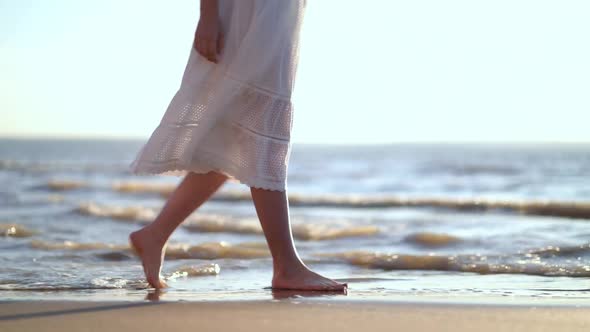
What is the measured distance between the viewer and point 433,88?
150 ft

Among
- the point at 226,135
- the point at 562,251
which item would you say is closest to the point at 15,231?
the point at 226,135

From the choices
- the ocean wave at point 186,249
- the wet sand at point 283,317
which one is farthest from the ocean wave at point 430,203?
the wet sand at point 283,317

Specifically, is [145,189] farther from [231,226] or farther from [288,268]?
[288,268]

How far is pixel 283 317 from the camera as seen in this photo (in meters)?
2.48

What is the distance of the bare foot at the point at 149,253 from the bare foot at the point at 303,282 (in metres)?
0.43

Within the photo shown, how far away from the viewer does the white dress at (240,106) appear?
301 cm

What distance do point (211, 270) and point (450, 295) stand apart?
1200 millimetres

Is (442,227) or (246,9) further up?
(246,9)

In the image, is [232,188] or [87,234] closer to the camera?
[87,234]

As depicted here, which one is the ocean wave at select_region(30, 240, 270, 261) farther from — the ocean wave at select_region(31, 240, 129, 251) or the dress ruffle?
the dress ruffle

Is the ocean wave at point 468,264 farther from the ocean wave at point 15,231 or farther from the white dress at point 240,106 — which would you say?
the ocean wave at point 15,231

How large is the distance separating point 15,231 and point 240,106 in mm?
2595

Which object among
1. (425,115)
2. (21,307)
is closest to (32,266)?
(21,307)

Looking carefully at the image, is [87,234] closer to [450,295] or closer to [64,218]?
[64,218]
